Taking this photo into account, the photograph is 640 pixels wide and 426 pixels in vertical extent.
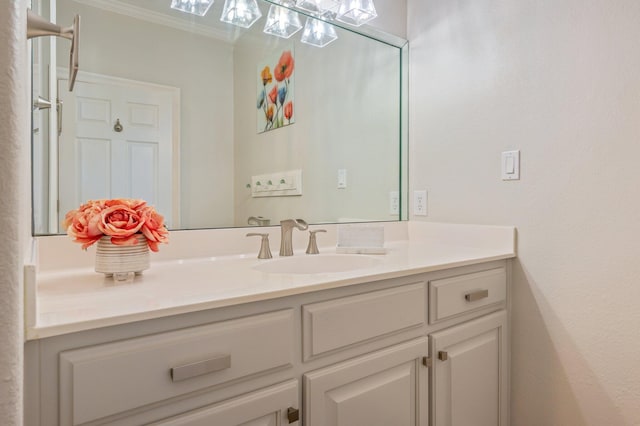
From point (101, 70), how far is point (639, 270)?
1.67 m

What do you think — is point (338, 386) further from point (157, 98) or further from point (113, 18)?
point (113, 18)

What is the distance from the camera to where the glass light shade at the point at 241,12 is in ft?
4.65

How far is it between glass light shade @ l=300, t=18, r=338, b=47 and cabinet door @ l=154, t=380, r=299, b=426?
1.34 metres

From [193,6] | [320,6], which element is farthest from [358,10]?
[193,6]

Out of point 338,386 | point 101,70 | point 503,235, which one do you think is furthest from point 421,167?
point 101,70

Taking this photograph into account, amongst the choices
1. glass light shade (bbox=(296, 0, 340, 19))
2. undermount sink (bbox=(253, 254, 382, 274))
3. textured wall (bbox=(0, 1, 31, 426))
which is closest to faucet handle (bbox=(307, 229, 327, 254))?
undermount sink (bbox=(253, 254, 382, 274))

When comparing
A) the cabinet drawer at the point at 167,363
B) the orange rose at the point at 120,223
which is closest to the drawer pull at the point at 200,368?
the cabinet drawer at the point at 167,363

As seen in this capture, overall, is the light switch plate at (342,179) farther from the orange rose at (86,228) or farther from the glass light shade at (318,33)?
the orange rose at (86,228)

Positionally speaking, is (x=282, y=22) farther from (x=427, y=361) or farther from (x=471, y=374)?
(x=471, y=374)

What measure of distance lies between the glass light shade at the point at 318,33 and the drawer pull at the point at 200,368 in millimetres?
1314

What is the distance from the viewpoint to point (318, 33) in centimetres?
165

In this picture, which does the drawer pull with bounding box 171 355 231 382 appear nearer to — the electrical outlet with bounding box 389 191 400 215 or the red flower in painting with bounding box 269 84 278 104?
the red flower in painting with bounding box 269 84 278 104

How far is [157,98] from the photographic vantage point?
1.27m

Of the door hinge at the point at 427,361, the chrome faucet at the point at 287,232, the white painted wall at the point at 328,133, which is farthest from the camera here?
the white painted wall at the point at 328,133
